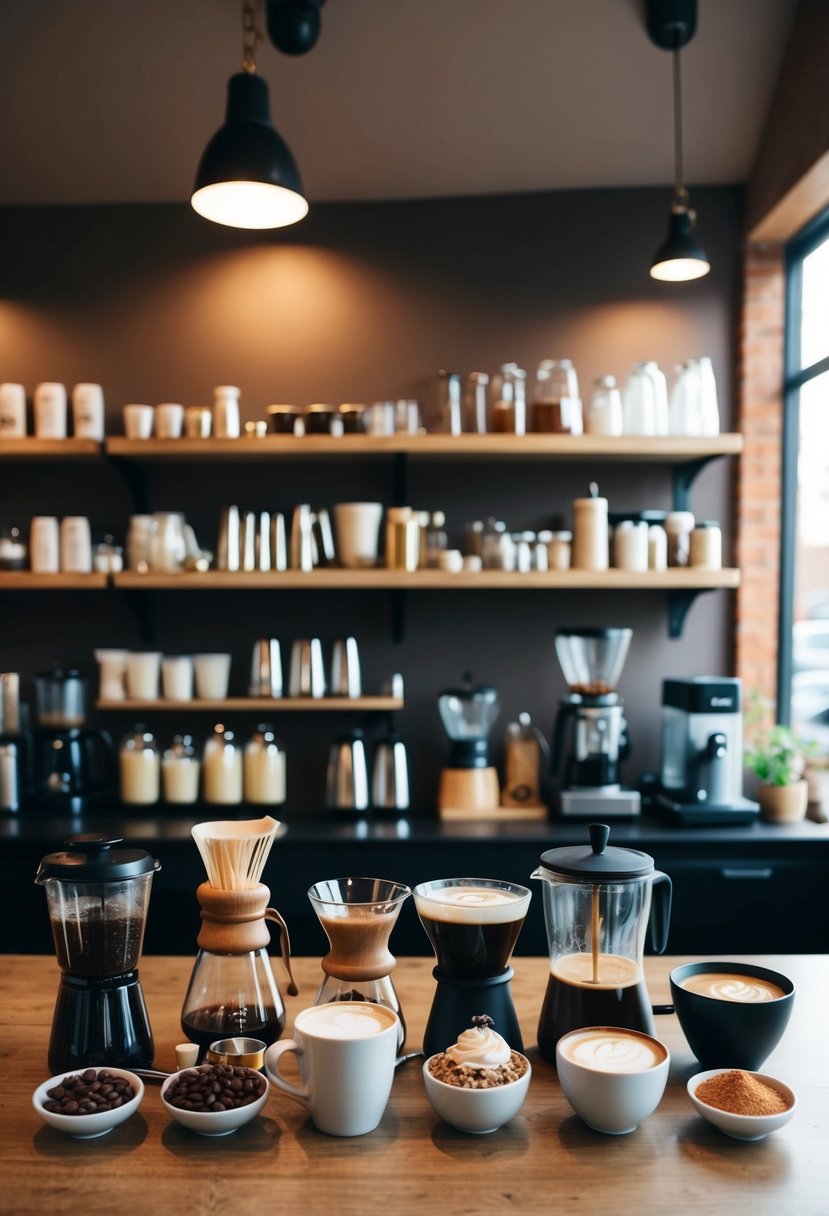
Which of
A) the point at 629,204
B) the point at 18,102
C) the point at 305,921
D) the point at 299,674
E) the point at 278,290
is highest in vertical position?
the point at 18,102

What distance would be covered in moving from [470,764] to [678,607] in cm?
96

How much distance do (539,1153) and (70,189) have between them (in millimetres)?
3522

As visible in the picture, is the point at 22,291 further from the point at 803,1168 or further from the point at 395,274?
the point at 803,1168

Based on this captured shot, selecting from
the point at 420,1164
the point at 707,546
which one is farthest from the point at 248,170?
the point at 707,546

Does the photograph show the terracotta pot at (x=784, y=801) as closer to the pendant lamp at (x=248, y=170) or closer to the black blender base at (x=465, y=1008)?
the black blender base at (x=465, y=1008)

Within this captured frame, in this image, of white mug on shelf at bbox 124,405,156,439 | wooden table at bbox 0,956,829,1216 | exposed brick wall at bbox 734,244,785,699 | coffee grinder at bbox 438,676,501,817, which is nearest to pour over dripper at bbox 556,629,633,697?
coffee grinder at bbox 438,676,501,817

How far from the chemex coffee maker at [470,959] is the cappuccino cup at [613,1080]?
0.11 meters

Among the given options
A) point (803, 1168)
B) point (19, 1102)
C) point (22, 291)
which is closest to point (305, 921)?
point (19, 1102)

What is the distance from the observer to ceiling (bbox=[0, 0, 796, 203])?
3.03m

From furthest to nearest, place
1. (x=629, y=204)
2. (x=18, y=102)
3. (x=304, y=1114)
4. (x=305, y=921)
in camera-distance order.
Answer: (x=629, y=204)
(x=18, y=102)
(x=305, y=921)
(x=304, y=1114)

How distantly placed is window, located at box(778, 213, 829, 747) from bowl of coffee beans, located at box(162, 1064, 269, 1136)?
107 inches

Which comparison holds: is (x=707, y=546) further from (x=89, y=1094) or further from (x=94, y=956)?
(x=89, y=1094)

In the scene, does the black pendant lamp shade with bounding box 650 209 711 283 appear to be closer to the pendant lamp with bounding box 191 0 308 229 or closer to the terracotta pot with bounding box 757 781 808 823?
the pendant lamp with bounding box 191 0 308 229

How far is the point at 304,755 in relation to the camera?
359cm
